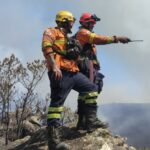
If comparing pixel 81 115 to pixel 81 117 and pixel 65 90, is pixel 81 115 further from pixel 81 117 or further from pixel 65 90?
pixel 65 90

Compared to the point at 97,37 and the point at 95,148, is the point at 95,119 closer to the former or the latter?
the point at 95,148

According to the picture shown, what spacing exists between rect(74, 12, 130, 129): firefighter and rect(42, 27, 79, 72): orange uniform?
50 cm

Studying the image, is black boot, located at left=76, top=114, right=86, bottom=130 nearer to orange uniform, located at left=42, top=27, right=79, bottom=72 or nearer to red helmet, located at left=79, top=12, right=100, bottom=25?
orange uniform, located at left=42, top=27, right=79, bottom=72


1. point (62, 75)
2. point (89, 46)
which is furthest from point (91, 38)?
point (62, 75)

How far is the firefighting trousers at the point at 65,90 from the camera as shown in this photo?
11.0m

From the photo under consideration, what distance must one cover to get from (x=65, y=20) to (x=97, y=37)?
0.69 m

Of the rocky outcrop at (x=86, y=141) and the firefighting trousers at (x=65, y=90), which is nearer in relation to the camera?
the firefighting trousers at (x=65, y=90)

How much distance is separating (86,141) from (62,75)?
1.33 metres

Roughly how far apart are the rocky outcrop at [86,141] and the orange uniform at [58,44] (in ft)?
4.33

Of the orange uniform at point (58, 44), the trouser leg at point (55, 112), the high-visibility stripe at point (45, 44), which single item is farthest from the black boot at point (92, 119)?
the high-visibility stripe at point (45, 44)

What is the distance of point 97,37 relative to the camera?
1168 centimetres

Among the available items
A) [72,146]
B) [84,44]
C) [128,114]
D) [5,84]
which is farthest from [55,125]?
[128,114]

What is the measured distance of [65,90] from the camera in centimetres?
1128

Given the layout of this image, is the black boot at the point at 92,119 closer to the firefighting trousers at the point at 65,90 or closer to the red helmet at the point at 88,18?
the firefighting trousers at the point at 65,90
